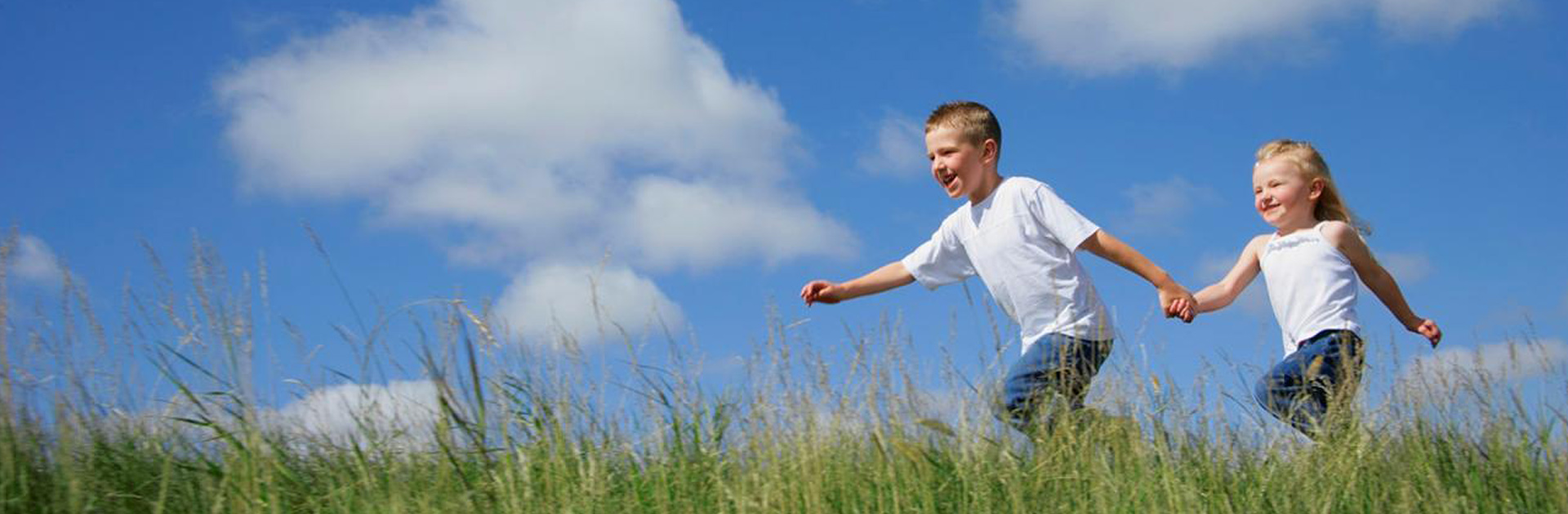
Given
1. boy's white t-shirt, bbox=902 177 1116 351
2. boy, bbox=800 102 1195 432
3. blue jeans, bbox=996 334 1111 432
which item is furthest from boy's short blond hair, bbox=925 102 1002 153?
blue jeans, bbox=996 334 1111 432

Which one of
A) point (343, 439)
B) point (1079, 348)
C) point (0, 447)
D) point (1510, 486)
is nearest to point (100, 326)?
point (0, 447)

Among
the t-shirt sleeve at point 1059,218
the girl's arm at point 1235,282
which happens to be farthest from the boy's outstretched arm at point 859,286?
the girl's arm at point 1235,282

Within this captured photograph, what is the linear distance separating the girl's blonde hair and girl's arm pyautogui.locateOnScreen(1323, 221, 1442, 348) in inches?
5.1

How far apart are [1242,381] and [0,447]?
402cm

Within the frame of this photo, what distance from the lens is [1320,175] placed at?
5.07 m

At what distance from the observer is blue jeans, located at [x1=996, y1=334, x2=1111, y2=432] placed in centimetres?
449

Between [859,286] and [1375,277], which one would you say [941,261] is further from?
[1375,277]

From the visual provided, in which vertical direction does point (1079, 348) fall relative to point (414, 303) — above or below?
below

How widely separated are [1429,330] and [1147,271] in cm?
125

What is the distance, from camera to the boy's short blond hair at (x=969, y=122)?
4.93m

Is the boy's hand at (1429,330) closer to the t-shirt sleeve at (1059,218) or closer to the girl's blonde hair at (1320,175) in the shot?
the girl's blonde hair at (1320,175)

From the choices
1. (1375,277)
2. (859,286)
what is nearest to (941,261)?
(859,286)

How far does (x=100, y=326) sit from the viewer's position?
4.50m

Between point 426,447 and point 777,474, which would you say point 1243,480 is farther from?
point 426,447
